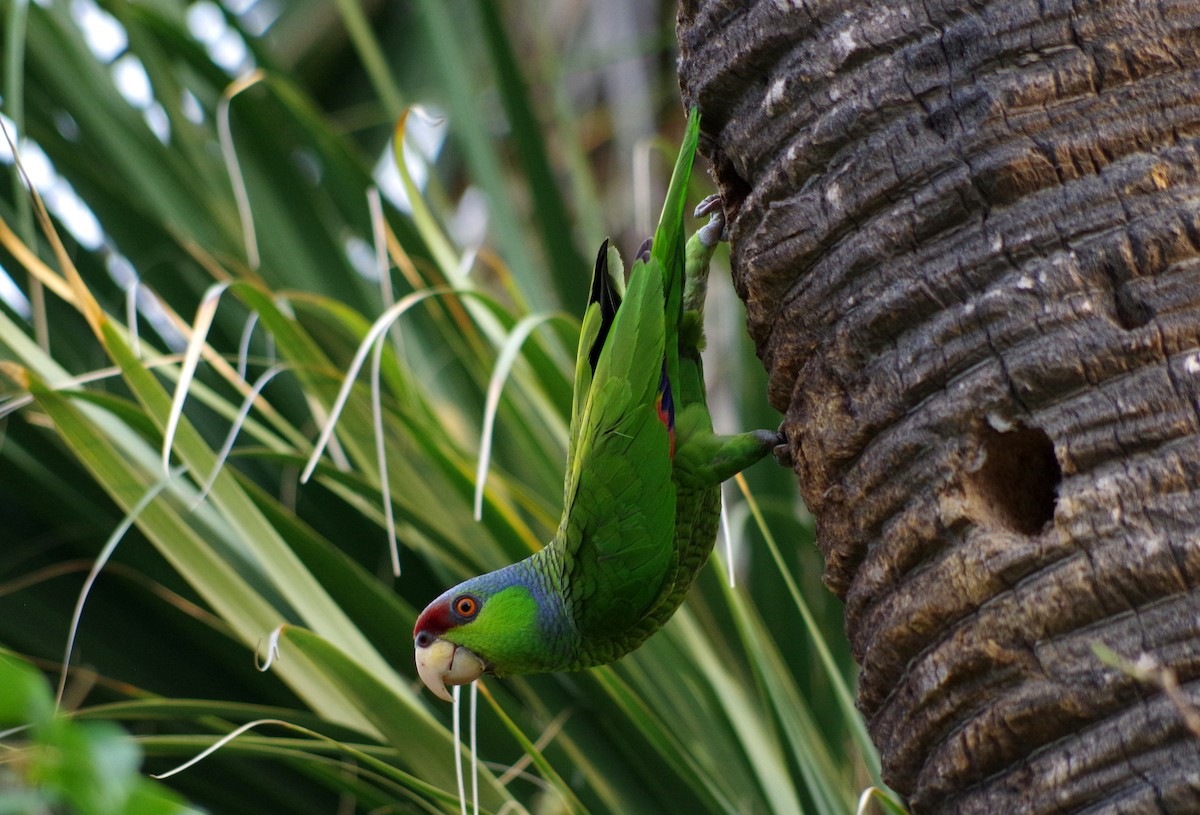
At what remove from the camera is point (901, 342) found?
1667 millimetres

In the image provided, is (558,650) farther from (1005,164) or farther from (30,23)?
(30,23)

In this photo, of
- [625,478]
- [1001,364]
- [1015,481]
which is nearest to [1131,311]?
[1001,364]

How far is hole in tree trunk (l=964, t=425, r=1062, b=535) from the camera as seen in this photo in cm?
158

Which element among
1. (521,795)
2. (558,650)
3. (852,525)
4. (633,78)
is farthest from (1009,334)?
(633,78)

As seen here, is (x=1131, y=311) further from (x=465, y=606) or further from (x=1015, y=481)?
(x=465, y=606)

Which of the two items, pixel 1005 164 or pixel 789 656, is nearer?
pixel 1005 164

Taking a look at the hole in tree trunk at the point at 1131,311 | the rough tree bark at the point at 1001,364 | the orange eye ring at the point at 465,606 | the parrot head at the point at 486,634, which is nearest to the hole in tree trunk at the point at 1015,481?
the rough tree bark at the point at 1001,364

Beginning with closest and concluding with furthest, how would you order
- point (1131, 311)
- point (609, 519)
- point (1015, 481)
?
point (1131, 311) < point (1015, 481) < point (609, 519)

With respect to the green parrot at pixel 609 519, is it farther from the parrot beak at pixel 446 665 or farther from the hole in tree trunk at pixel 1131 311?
the hole in tree trunk at pixel 1131 311

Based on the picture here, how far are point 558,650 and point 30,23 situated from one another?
2848mm

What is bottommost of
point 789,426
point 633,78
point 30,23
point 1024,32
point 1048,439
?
point 1048,439

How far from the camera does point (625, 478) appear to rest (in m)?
2.27

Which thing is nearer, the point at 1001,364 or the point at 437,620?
the point at 1001,364

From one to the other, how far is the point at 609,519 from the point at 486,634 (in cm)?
36
